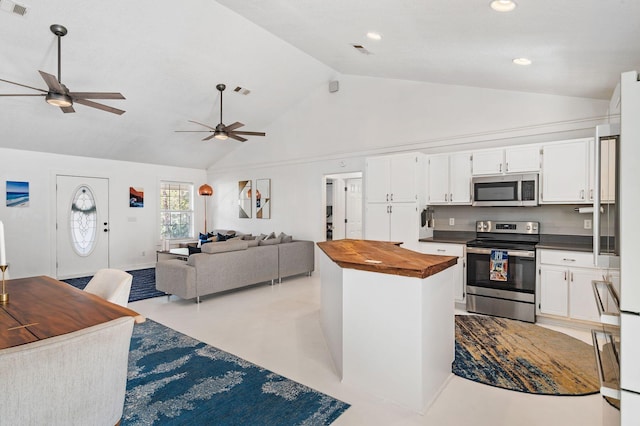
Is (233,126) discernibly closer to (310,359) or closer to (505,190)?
(310,359)

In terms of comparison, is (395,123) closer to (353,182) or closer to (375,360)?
(353,182)

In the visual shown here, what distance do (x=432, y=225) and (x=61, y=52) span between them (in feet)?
18.2

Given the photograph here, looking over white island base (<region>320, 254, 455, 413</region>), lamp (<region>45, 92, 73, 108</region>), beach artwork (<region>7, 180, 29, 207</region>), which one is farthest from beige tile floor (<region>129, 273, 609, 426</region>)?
beach artwork (<region>7, 180, 29, 207</region>)

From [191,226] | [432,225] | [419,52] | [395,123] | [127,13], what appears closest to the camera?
[419,52]

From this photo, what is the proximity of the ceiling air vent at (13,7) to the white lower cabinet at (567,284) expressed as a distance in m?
6.30

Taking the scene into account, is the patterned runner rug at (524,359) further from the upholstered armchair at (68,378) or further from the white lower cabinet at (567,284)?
the upholstered armchair at (68,378)

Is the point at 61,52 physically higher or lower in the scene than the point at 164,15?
lower

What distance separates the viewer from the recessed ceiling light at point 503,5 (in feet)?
7.39

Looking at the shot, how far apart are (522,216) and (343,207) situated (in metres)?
3.87

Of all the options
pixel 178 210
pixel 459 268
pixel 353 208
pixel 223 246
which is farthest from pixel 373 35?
pixel 178 210

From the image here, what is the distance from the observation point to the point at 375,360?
2457 mm

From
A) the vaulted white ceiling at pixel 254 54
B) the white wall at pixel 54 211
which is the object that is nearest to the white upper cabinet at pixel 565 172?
the vaulted white ceiling at pixel 254 54

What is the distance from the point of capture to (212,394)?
249 centimetres

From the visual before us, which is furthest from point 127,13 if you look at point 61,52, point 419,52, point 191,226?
point 191,226
